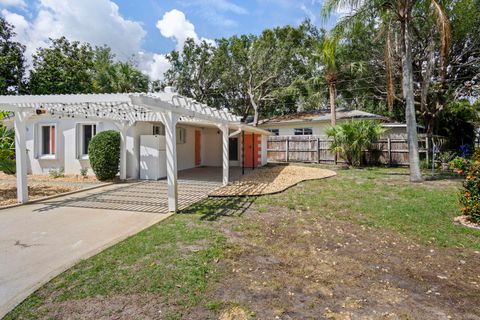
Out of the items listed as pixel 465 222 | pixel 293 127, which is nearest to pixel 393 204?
pixel 465 222

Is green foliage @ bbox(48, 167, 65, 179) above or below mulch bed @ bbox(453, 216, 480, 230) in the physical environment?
above

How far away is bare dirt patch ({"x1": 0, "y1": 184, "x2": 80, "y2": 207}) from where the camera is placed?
282 inches

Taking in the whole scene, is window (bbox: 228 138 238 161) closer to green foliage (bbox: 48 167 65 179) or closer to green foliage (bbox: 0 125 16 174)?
green foliage (bbox: 48 167 65 179)

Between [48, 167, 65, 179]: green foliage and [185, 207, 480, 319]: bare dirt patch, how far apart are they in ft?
30.5

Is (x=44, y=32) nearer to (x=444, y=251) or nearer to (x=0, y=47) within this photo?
(x=0, y=47)

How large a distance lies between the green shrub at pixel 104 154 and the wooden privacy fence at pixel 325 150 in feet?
36.8

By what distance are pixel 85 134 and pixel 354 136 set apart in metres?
13.0

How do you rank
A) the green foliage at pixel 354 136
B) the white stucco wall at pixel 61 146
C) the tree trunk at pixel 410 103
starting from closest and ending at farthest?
1. the tree trunk at pixel 410 103
2. the white stucco wall at pixel 61 146
3. the green foliage at pixel 354 136

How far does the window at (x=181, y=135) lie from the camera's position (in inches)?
528

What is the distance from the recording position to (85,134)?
11.5 metres

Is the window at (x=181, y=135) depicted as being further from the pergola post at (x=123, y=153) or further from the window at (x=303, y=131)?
the window at (x=303, y=131)

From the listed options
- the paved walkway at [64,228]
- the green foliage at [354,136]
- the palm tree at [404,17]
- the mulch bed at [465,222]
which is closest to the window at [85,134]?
the paved walkway at [64,228]

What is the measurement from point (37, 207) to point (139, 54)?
30466 millimetres

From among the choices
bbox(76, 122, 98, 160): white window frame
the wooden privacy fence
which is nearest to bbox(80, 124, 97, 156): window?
bbox(76, 122, 98, 160): white window frame
